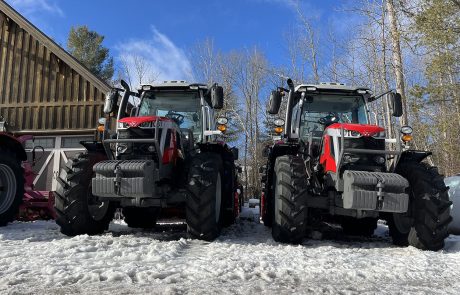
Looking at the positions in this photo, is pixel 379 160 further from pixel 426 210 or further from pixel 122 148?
pixel 122 148

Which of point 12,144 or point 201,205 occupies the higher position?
point 12,144

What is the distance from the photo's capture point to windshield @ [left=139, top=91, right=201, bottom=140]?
761cm

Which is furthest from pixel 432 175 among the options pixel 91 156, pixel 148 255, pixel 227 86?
pixel 227 86

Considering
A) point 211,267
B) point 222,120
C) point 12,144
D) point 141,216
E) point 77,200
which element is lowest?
point 211,267

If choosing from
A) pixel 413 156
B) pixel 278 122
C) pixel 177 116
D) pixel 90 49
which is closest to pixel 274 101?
pixel 278 122

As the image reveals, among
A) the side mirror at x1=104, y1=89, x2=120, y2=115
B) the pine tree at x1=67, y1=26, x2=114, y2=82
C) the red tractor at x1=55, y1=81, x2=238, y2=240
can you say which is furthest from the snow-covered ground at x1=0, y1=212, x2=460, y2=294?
the pine tree at x1=67, y1=26, x2=114, y2=82

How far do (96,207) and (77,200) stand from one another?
1.30 ft

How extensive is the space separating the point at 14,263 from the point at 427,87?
498 inches

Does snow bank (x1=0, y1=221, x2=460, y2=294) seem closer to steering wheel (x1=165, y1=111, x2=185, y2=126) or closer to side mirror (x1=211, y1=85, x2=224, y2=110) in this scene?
side mirror (x1=211, y1=85, x2=224, y2=110)

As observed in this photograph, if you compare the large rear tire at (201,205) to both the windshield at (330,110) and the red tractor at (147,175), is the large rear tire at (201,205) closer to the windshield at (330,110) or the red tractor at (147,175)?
the red tractor at (147,175)

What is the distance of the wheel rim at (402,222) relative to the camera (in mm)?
6164

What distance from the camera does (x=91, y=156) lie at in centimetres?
637

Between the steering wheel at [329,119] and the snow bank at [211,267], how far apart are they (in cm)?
231

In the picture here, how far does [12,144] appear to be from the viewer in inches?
291
